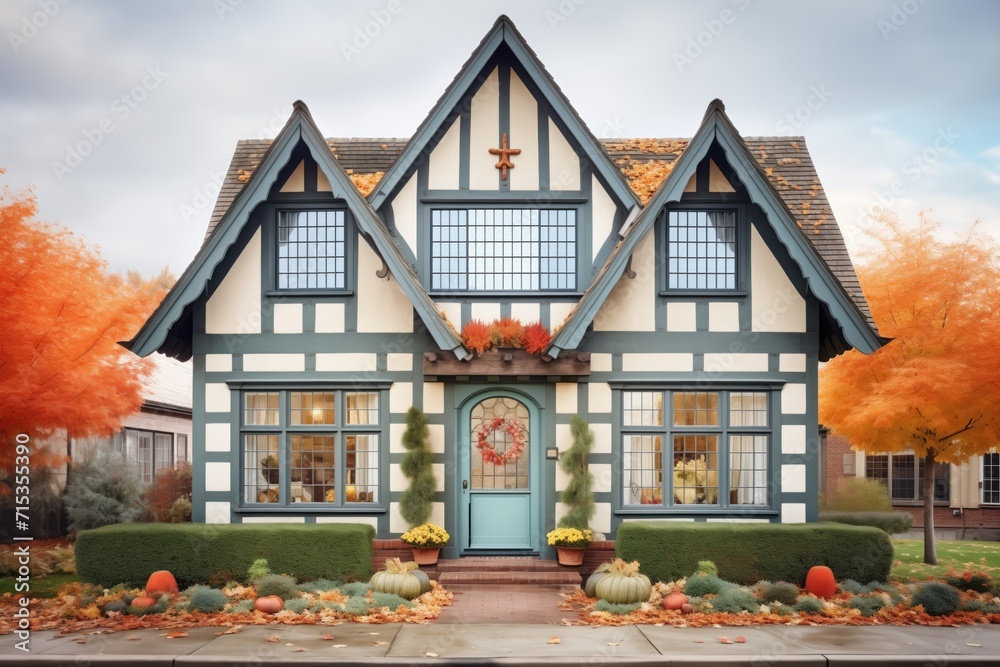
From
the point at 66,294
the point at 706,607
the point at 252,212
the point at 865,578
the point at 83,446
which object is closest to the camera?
the point at 706,607

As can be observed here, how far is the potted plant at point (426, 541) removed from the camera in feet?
47.1

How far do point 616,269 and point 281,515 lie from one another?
7.20 m

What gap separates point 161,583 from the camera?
13.2m

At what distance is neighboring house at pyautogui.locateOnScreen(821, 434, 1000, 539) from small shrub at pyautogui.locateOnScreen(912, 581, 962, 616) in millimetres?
17503

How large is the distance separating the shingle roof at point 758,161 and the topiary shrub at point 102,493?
765 cm

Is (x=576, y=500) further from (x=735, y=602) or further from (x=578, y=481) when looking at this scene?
(x=735, y=602)

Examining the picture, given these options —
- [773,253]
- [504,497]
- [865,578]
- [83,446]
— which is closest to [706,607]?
[865,578]

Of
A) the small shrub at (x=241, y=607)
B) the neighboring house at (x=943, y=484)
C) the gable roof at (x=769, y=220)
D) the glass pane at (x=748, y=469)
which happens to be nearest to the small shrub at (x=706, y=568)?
the glass pane at (x=748, y=469)

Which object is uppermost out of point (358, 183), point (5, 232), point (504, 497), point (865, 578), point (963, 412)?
point (358, 183)

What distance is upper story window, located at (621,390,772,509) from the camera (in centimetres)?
1538

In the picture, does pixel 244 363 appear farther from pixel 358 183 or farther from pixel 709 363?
pixel 709 363

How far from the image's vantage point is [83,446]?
22234 mm

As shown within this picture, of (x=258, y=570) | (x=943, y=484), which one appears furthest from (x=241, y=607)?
(x=943, y=484)

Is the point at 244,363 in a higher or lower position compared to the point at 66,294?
lower
